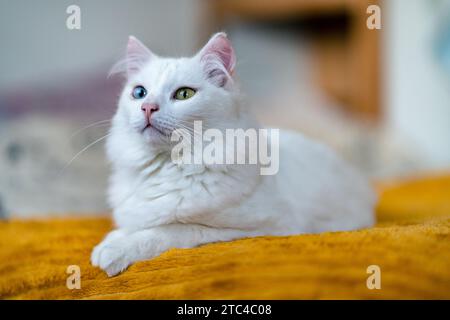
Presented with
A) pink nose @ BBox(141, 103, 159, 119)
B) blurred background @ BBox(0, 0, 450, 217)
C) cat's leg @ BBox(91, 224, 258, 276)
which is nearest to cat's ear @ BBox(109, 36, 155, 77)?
pink nose @ BBox(141, 103, 159, 119)

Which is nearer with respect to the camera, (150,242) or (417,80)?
(150,242)

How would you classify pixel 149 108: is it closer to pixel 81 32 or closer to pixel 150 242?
pixel 150 242

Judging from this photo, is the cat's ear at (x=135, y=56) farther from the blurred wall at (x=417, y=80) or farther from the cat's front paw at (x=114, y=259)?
the blurred wall at (x=417, y=80)

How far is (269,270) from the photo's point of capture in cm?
100

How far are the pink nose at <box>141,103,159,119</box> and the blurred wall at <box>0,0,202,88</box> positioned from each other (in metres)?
1.47

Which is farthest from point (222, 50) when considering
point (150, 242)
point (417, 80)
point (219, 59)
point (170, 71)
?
point (417, 80)

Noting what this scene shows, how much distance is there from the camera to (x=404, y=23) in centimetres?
374

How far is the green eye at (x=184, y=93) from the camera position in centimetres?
124

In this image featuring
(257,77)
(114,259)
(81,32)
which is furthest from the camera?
(257,77)

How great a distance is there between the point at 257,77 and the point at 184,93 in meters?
3.19

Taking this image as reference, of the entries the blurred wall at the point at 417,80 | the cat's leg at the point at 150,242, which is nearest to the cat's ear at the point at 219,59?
the cat's leg at the point at 150,242

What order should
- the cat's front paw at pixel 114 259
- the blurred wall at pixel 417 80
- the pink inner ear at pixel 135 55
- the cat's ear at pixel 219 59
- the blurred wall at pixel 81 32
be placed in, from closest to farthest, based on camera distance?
the cat's front paw at pixel 114 259 → the cat's ear at pixel 219 59 → the pink inner ear at pixel 135 55 → the blurred wall at pixel 81 32 → the blurred wall at pixel 417 80
